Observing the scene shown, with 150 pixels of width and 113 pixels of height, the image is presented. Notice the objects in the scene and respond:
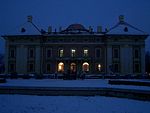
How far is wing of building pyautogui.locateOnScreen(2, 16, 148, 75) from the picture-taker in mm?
45844

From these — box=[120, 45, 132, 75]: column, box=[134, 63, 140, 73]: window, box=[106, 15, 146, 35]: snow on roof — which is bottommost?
box=[134, 63, 140, 73]: window

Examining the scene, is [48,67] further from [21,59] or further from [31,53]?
[21,59]

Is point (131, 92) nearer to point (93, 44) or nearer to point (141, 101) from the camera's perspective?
point (141, 101)

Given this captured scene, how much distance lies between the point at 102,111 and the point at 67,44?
1350 inches

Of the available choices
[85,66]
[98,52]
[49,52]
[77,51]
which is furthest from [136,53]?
[49,52]

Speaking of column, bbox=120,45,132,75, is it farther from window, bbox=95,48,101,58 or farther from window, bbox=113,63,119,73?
window, bbox=95,48,101,58

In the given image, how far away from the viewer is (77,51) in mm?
46875

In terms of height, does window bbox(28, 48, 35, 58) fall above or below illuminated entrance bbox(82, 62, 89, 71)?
above

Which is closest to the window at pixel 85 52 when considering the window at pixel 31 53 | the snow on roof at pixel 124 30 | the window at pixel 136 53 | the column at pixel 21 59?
the snow on roof at pixel 124 30

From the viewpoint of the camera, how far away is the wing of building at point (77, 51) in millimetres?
45844

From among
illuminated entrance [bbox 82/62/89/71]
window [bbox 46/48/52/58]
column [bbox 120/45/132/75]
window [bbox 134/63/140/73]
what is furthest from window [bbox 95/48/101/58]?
window [bbox 46/48/52/58]

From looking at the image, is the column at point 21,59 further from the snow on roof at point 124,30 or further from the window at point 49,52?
the snow on roof at point 124,30

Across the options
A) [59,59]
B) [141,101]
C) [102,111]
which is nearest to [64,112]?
[102,111]

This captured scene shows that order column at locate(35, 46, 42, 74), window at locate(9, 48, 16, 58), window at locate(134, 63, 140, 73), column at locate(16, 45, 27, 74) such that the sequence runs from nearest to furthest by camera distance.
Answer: window at locate(134, 63, 140, 73), column at locate(35, 46, 42, 74), column at locate(16, 45, 27, 74), window at locate(9, 48, 16, 58)
